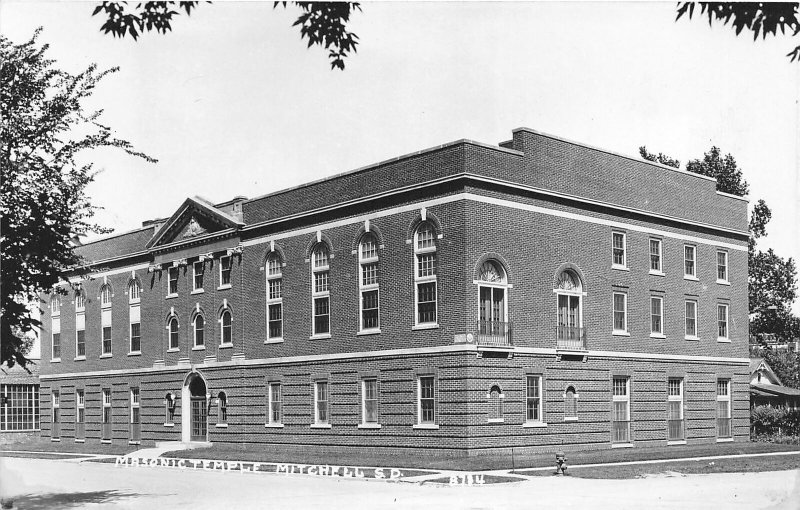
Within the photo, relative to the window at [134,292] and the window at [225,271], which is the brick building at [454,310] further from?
the window at [134,292]

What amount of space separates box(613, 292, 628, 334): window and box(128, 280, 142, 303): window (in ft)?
83.5

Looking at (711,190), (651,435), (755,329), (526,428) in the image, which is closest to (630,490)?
(526,428)

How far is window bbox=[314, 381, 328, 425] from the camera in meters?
40.8

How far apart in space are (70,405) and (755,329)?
46457 mm

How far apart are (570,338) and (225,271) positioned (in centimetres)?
1717

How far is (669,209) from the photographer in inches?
1732

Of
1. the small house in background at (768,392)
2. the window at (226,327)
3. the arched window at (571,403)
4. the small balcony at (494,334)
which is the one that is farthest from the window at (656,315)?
the small house in background at (768,392)

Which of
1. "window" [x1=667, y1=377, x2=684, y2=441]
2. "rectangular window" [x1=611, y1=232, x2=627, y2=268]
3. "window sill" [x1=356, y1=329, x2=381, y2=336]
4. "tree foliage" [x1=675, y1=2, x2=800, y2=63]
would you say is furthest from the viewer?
"window" [x1=667, y1=377, x2=684, y2=441]

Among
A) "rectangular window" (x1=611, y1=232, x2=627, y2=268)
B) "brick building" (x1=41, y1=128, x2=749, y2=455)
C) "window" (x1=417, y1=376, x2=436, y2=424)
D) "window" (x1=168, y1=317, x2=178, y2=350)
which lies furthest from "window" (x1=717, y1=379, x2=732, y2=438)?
"window" (x1=168, y1=317, x2=178, y2=350)

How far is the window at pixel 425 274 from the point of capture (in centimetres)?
3612

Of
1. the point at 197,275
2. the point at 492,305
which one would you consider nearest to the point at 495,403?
the point at 492,305

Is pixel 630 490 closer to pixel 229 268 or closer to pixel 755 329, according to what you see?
pixel 229 268

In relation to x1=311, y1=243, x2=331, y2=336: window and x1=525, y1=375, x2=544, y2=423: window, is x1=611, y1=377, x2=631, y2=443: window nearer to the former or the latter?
x1=525, y1=375, x2=544, y2=423: window

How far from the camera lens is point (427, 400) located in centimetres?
3588
